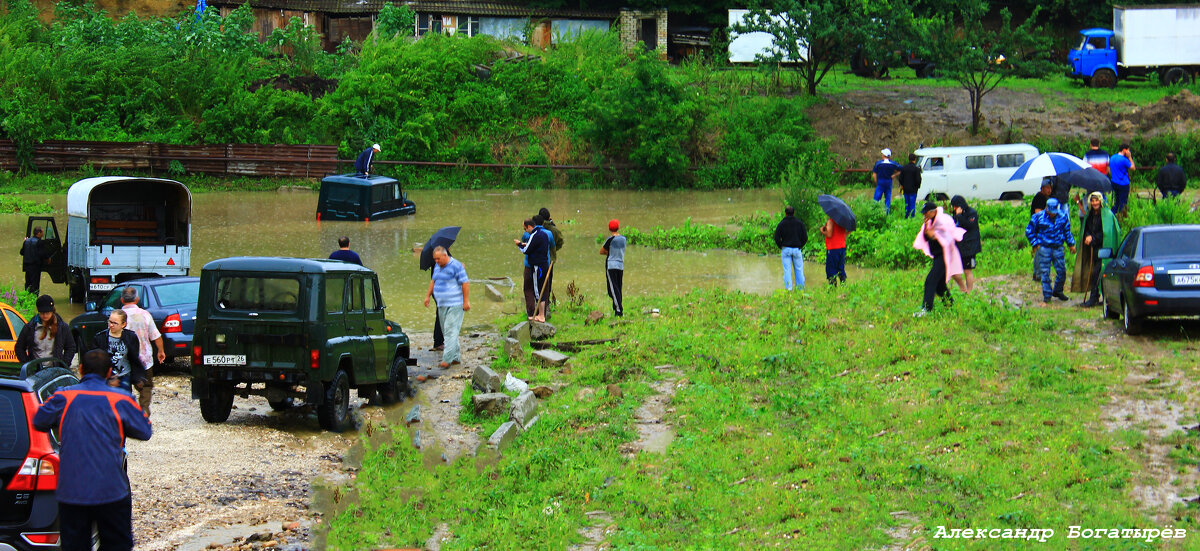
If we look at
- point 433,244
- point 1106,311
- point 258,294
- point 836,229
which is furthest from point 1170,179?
point 258,294

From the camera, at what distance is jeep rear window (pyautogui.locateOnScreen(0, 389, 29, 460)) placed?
721cm

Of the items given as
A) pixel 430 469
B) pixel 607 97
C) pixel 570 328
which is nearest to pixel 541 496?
pixel 430 469

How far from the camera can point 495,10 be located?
174 ft

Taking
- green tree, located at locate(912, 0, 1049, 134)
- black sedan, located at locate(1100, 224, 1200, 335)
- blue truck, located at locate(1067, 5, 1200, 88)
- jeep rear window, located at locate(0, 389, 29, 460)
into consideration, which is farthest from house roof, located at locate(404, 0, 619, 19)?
jeep rear window, located at locate(0, 389, 29, 460)

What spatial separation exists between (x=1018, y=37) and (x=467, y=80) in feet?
66.9

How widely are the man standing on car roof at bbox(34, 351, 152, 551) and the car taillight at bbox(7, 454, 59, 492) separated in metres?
0.25

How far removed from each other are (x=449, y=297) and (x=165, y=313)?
3662 millimetres

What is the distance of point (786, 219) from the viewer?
1816 cm

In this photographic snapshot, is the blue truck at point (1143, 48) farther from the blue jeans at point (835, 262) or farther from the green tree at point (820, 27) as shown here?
the blue jeans at point (835, 262)

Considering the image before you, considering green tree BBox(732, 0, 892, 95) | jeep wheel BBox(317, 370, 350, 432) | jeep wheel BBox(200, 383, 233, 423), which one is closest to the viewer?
jeep wheel BBox(317, 370, 350, 432)

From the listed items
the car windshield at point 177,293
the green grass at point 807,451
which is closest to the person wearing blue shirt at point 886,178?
the green grass at point 807,451

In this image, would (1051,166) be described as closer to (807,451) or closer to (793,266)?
(793,266)

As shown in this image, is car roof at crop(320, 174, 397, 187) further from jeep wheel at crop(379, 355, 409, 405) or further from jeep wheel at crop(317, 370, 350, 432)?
jeep wheel at crop(317, 370, 350, 432)

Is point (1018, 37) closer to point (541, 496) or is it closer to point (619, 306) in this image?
point (619, 306)
